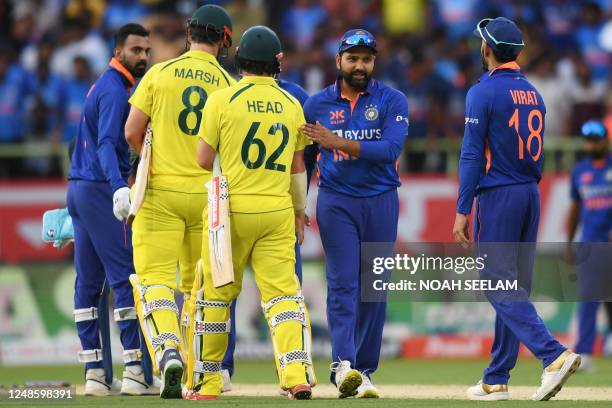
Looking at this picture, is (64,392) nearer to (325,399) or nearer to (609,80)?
(325,399)

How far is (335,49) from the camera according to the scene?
67.4 ft

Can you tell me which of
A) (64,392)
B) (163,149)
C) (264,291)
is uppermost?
(163,149)

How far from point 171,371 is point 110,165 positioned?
188 cm

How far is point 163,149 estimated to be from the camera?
10.5 m

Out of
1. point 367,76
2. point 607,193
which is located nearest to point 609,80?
point 607,193

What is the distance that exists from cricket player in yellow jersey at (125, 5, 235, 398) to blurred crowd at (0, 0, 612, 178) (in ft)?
28.6

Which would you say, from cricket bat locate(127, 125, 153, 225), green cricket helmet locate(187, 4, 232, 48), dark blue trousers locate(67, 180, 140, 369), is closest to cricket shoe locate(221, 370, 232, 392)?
dark blue trousers locate(67, 180, 140, 369)

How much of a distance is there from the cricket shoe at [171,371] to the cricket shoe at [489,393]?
2.36 metres

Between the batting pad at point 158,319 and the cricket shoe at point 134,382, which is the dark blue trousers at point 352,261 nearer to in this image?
the batting pad at point 158,319

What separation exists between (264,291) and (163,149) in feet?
4.55

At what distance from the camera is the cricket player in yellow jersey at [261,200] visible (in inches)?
395

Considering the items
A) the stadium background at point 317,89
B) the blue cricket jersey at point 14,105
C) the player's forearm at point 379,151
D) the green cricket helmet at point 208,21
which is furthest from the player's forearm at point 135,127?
the blue cricket jersey at point 14,105

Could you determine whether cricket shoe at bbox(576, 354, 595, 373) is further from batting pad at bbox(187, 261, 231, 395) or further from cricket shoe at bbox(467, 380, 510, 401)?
batting pad at bbox(187, 261, 231, 395)

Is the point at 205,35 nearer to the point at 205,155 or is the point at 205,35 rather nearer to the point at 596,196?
the point at 205,155
